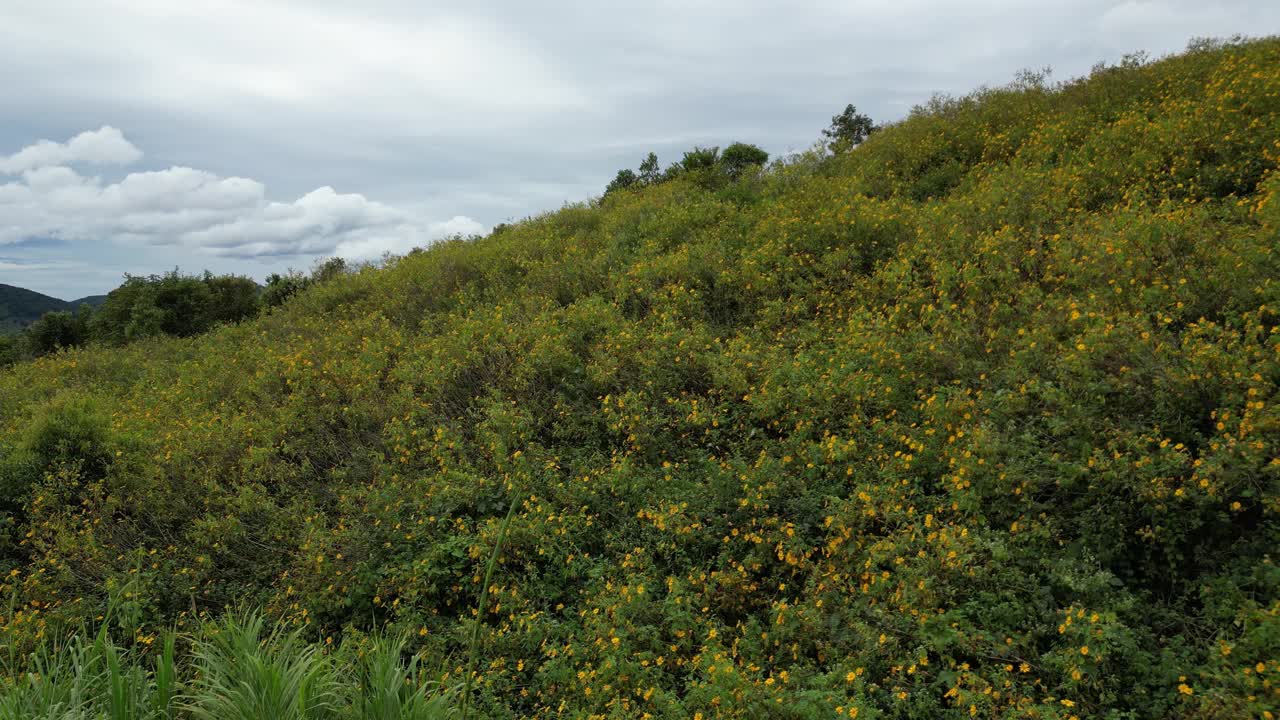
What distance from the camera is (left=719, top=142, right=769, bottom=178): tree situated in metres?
13.9

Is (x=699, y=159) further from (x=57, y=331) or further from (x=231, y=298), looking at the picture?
(x=57, y=331)

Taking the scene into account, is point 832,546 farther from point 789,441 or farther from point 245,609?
point 245,609

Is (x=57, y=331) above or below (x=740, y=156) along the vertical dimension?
below

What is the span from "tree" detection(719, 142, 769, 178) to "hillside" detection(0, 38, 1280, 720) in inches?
176

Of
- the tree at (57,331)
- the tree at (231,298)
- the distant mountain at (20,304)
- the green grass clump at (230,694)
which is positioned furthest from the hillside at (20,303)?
the green grass clump at (230,694)

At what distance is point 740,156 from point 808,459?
12.7 metres

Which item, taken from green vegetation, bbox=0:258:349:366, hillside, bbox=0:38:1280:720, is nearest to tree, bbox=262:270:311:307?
green vegetation, bbox=0:258:349:366

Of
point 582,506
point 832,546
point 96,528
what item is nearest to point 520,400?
point 582,506

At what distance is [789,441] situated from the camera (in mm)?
5000

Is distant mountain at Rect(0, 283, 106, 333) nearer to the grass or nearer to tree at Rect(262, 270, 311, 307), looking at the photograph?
tree at Rect(262, 270, 311, 307)

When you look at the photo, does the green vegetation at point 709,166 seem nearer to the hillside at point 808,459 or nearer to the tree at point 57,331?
the hillside at point 808,459

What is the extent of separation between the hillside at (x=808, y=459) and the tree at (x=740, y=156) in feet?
14.7

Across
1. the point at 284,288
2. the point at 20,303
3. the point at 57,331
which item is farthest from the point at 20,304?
the point at 284,288

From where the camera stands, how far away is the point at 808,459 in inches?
188
